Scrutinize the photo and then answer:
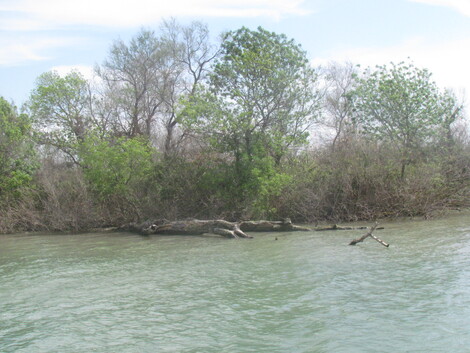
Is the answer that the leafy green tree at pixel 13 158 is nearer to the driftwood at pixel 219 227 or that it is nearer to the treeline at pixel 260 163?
the treeline at pixel 260 163

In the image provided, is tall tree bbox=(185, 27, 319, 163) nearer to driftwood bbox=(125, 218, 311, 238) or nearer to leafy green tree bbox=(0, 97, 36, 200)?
driftwood bbox=(125, 218, 311, 238)

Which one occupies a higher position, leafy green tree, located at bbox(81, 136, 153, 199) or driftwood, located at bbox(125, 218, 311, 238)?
leafy green tree, located at bbox(81, 136, 153, 199)

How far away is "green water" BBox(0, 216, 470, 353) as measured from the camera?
24.1ft

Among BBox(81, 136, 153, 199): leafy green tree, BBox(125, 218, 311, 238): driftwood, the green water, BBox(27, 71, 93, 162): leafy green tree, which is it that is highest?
BBox(27, 71, 93, 162): leafy green tree

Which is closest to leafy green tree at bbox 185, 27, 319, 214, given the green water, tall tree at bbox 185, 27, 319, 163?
tall tree at bbox 185, 27, 319, 163

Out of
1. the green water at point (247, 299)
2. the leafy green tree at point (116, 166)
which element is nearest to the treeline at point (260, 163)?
the leafy green tree at point (116, 166)

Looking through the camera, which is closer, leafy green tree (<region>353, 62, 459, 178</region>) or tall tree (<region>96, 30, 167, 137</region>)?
leafy green tree (<region>353, 62, 459, 178</region>)

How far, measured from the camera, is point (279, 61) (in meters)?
29.6

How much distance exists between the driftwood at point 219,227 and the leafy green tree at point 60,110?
15.0m

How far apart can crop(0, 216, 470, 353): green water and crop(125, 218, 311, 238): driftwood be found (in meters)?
3.63

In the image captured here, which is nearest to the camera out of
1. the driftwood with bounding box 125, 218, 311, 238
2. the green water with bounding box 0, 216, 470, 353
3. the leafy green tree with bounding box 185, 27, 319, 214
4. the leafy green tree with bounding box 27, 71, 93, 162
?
the green water with bounding box 0, 216, 470, 353

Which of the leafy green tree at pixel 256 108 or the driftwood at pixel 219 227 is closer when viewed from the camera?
the driftwood at pixel 219 227

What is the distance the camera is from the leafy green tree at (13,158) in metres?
30.7

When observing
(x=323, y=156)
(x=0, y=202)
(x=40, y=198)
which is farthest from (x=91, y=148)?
(x=323, y=156)
